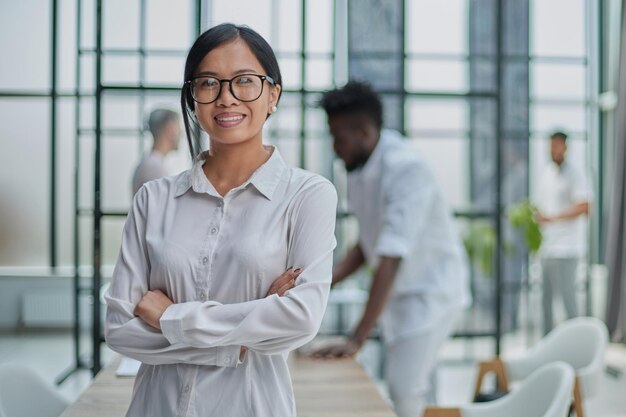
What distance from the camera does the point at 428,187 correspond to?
3.11 metres

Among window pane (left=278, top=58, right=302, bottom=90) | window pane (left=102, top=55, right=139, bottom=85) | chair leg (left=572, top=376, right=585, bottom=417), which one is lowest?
chair leg (left=572, top=376, right=585, bottom=417)

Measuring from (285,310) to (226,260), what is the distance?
15 centimetres

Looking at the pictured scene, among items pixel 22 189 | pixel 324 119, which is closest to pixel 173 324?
pixel 22 189

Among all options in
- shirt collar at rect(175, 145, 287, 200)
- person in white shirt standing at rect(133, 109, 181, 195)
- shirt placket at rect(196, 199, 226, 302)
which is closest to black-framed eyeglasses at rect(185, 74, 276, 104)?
shirt collar at rect(175, 145, 287, 200)

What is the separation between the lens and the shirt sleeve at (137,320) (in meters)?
1.48

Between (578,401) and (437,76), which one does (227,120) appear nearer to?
(578,401)

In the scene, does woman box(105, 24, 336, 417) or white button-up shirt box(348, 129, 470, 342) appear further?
white button-up shirt box(348, 129, 470, 342)

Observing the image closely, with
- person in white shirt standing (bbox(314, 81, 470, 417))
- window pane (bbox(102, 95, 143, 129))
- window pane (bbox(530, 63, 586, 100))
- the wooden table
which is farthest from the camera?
window pane (bbox(530, 63, 586, 100))

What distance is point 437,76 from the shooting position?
5.81 meters

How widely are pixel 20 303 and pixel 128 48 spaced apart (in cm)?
183

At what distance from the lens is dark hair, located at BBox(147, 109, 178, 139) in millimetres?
3777

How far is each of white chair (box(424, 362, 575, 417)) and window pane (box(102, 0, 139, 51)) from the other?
187 centimetres

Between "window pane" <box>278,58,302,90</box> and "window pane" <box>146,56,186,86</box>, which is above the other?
"window pane" <box>278,58,302,90</box>

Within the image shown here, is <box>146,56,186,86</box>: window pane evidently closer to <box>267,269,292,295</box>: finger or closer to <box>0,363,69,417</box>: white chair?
<box>0,363,69,417</box>: white chair
